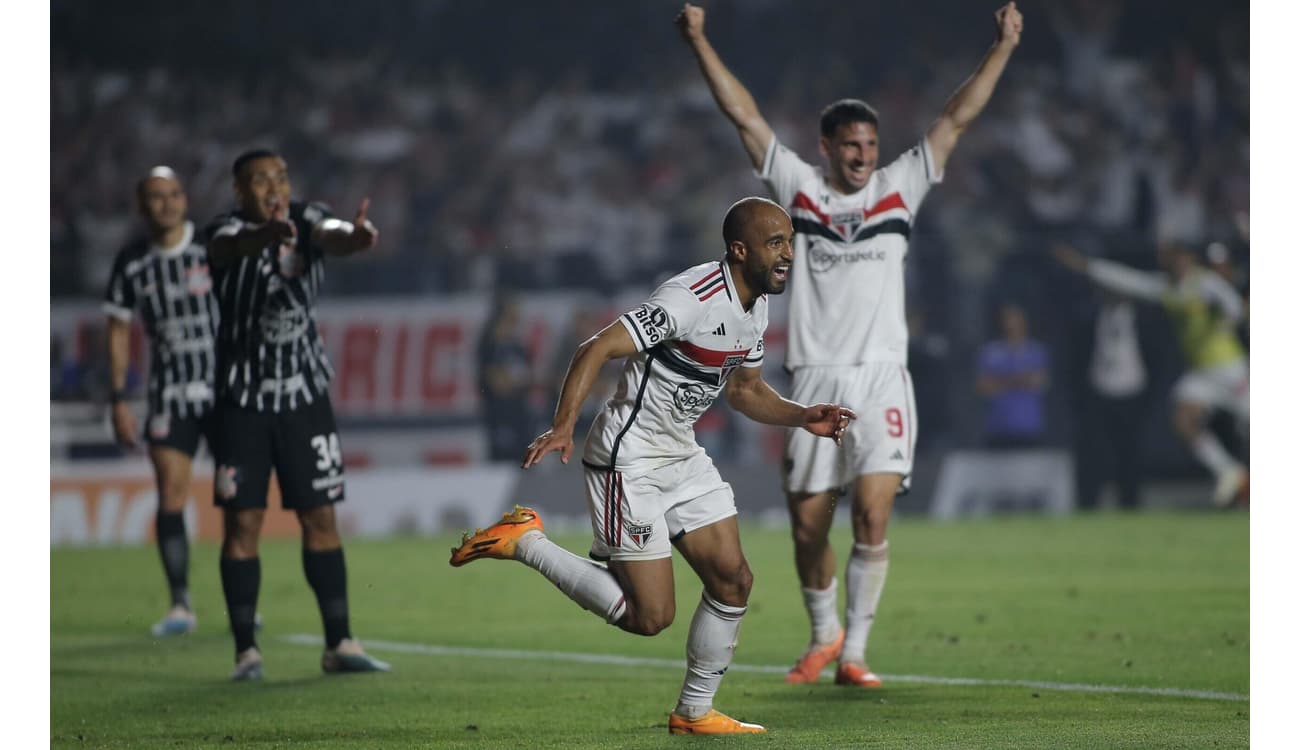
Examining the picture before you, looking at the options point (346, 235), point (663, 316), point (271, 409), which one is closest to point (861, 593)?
point (663, 316)

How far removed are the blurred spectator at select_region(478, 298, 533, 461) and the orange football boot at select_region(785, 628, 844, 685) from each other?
10.4 m

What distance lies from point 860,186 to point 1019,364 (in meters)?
10.6

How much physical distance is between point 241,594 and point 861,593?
2.92 meters

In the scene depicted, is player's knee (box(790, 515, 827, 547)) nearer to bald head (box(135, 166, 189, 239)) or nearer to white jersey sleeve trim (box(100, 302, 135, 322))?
bald head (box(135, 166, 189, 239))

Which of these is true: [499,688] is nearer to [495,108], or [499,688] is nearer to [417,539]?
[417,539]

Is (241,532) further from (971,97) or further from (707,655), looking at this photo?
(971,97)

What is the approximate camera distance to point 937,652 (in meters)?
8.77

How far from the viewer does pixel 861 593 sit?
7789mm

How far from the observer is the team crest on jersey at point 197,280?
9.82 metres

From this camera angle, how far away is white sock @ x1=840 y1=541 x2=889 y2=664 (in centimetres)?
768

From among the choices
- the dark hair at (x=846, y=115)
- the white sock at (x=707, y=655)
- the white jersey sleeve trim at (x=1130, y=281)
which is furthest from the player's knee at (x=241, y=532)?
the white jersey sleeve trim at (x=1130, y=281)

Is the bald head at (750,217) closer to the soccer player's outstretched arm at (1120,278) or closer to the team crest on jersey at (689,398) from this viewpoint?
the team crest on jersey at (689,398)
